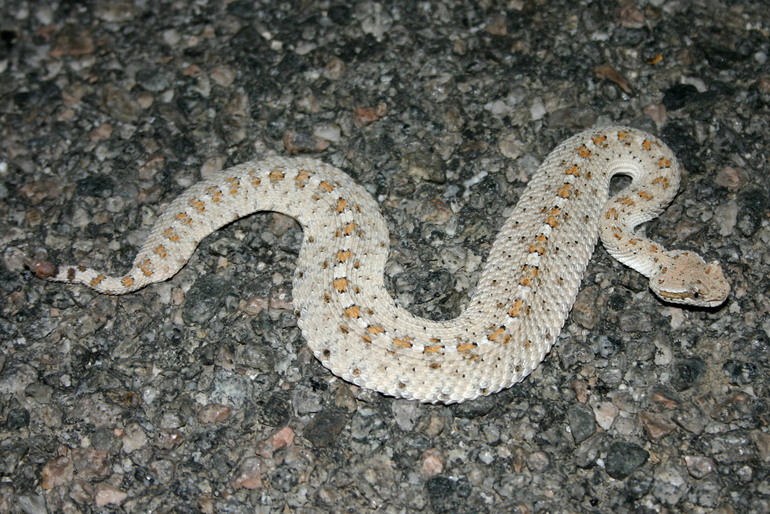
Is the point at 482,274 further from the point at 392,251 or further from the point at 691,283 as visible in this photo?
the point at 691,283

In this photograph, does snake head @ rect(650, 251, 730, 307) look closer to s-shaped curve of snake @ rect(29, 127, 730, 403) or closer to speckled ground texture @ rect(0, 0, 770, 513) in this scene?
s-shaped curve of snake @ rect(29, 127, 730, 403)

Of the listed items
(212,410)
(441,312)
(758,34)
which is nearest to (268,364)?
(212,410)

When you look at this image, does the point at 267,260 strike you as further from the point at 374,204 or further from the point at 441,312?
the point at 441,312

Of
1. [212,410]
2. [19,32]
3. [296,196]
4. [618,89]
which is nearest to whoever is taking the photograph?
[212,410]

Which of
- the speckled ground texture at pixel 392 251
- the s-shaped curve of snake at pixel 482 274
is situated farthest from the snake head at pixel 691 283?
the speckled ground texture at pixel 392 251

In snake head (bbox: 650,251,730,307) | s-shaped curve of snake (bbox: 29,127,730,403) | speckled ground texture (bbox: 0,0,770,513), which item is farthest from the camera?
snake head (bbox: 650,251,730,307)

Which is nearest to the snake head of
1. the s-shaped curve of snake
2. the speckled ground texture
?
the s-shaped curve of snake
